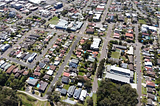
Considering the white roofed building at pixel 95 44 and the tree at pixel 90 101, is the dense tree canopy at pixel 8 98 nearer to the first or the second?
the tree at pixel 90 101

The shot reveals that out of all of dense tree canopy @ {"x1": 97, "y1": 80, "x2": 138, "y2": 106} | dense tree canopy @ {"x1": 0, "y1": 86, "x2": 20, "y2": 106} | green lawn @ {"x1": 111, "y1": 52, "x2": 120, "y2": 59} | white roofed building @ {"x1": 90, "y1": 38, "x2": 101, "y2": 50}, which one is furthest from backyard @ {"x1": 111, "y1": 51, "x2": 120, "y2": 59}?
dense tree canopy @ {"x1": 0, "y1": 86, "x2": 20, "y2": 106}

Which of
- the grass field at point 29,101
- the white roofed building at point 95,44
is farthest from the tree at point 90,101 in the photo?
the white roofed building at point 95,44

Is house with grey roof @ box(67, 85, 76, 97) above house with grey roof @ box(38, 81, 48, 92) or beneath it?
beneath

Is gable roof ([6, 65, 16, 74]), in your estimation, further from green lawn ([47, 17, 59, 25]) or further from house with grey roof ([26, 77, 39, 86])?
green lawn ([47, 17, 59, 25])

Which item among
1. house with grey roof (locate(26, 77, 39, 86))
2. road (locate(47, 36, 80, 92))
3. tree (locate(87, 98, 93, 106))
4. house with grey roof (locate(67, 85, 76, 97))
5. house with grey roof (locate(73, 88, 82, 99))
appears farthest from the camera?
road (locate(47, 36, 80, 92))

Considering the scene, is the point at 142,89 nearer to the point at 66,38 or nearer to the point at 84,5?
the point at 66,38

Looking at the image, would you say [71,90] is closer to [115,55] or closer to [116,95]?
[116,95]

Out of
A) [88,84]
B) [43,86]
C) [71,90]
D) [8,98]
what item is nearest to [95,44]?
[88,84]
